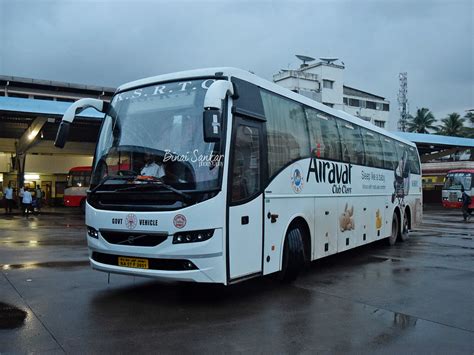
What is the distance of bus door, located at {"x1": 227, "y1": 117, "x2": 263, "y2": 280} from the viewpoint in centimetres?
662

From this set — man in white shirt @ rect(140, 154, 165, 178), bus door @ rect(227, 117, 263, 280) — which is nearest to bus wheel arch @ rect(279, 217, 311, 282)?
bus door @ rect(227, 117, 263, 280)

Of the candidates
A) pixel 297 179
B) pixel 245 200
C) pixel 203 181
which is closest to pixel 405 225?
pixel 297 179

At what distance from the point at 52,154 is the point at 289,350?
3821cm

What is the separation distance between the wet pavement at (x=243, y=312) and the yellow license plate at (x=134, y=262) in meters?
0.61

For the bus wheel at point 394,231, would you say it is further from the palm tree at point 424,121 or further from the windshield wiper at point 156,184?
the palm tree at point 424,121

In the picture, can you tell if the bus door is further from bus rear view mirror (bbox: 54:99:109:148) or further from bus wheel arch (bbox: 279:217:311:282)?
bus rear view mirror (bbox: 54:99:109:148)

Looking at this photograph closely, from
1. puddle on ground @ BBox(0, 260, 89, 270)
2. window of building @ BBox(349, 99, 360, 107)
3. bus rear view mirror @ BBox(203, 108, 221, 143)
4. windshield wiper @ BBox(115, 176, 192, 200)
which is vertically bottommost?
puddle on ground @ BBox(0, 260, 89, 270)

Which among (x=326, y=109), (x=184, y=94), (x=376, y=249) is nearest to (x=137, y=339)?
(x=184, y=94)

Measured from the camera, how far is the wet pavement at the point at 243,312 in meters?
5.27

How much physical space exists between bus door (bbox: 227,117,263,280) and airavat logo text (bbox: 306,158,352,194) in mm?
2053

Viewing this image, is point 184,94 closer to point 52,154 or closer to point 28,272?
point 28,272

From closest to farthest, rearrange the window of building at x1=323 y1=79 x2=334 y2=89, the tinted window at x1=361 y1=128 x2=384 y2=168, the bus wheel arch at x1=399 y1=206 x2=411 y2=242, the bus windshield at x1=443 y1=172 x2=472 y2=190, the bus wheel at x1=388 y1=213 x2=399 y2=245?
the tinted window at x1=361 y1=128 x2=384 y2=168, the bus wheel at x1=388 y1=213 x2=399 y2=245, the bus wheel arch at x1=399 y1=206 x2=411 y2=242, the bus windshield at x1=443 y1=172 x2=472 y2=190, the window of building at x1=323 y1=79 x2=334 y2=89

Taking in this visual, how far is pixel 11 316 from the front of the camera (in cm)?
616

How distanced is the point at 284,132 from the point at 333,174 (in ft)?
7.85
